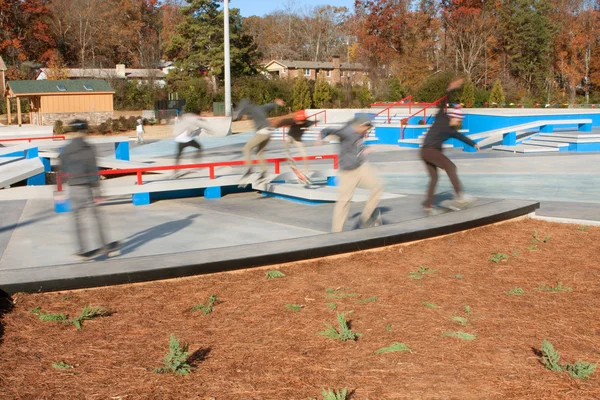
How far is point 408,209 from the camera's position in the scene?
36.4 feet

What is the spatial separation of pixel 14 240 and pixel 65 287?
11.3 feet

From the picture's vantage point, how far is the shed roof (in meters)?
40.6

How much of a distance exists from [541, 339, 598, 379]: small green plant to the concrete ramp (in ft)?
39.7

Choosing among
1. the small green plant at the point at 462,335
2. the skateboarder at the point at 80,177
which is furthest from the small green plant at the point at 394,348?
the skateboarder at the point at 80,177

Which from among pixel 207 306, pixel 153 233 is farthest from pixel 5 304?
pixel 153 233

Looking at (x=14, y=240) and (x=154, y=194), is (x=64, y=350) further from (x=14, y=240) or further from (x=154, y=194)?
(x=154, y=194)

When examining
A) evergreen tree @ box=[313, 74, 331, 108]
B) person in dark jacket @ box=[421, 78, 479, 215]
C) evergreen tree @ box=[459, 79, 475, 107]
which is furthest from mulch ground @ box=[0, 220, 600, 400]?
evergreen tree @ box=[313, 74, 331, 108]

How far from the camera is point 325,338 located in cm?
507

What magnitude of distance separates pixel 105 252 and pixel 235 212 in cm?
396

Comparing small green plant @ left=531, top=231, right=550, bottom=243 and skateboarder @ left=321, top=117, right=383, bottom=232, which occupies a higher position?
skateboarder @ left=321, top=117, right=383, bottom=232

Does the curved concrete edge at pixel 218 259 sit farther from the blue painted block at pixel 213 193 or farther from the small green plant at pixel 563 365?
the blue painted block at pixel 213 193

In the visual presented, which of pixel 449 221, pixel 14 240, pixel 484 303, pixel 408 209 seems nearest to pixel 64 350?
pixel 484 303

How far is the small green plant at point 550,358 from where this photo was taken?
4371mm

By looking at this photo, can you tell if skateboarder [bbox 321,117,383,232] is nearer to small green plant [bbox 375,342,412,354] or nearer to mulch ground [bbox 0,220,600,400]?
mulch ground [bbox 0,220,600,400]
